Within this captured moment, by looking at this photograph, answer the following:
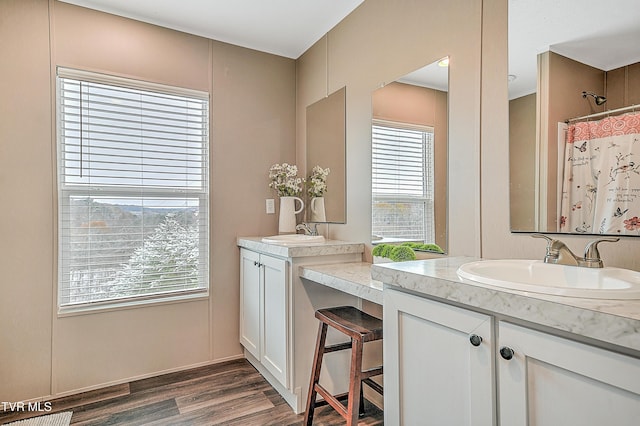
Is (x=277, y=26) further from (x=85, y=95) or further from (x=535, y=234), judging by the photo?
(x=535, y=234)

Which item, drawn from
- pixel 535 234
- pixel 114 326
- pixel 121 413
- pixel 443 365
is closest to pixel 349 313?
pixel 443 365

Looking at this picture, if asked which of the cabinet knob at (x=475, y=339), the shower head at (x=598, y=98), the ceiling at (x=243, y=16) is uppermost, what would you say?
the ceiling at (x=243, y=16)

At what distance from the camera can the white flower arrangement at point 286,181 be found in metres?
2.85

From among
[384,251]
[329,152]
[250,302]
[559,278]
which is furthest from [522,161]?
[250,302]

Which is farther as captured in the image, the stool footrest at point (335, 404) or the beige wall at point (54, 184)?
the beige wall at point (54, 184)

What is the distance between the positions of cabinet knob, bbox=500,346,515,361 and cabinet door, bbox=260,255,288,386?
1.33 meters

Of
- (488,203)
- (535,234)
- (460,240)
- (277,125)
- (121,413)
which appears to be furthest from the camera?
(277,125)

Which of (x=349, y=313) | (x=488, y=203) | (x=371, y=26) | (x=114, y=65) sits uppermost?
(x=371, y=26)

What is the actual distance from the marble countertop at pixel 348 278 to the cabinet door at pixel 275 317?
0.61 feet

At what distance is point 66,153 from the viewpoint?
2332 millimetres

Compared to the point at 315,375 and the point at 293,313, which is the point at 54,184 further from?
the point at 315,375

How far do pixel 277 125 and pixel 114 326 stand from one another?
1.92 meters

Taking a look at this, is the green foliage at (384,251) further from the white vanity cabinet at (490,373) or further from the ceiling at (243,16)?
the ceiling at (243,16)

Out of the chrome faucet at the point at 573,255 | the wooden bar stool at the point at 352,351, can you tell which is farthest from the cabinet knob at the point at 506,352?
the wooden bar stool at the point at 352,351
